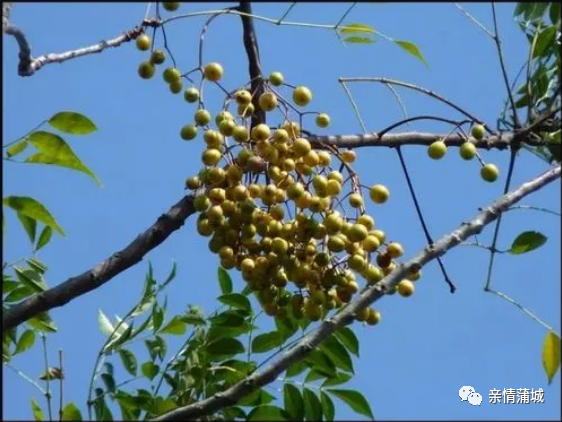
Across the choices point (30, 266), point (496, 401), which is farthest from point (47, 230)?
point (496, 401)

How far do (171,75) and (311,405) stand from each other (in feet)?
Result: 1.83

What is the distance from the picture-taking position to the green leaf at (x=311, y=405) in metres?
1.58

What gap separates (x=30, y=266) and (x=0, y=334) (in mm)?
265

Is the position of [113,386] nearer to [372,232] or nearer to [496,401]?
[372,232]

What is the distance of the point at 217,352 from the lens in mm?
1703

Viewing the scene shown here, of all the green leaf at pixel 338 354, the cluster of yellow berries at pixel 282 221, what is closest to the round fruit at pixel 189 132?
the cluster of yellow berries at pixel 282 221

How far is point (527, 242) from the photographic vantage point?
5.19 feet

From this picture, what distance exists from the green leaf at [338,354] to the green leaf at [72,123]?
0.47 metres

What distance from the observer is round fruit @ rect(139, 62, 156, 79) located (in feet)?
5.71

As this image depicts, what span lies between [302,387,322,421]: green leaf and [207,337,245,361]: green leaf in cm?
15

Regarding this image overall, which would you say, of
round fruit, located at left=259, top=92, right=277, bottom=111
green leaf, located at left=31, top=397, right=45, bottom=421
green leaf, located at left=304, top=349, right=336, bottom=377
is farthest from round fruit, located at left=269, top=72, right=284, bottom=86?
green leaf, located at left=31, top=397, right=45, bottom=421

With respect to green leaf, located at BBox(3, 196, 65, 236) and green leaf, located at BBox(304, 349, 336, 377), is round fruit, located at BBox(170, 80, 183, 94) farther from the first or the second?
green leaf, located at BBox(304, 349, 336, 377)

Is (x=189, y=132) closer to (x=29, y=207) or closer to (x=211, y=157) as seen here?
(x=211, y=157)

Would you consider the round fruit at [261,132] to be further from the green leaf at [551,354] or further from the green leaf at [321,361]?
the green leaf at [551,354]
